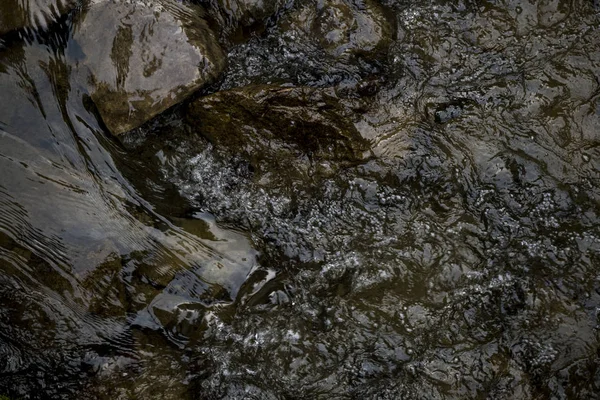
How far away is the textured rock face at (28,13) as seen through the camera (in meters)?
3.64

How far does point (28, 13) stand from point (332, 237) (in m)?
2.70

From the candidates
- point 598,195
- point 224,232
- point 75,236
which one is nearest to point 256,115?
point 224,232

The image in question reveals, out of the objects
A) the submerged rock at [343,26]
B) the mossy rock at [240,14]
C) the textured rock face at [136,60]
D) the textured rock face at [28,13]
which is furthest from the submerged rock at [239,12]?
the textured rock face at [28,13]

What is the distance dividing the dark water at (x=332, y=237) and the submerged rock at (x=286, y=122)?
0.31ft

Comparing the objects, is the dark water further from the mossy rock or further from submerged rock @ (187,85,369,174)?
the mossy rock

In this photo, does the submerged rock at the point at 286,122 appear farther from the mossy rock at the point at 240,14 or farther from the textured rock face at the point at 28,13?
the textured rock face at the point at 28,13

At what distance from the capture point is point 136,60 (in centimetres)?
359

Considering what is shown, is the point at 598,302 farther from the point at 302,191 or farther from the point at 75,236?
the point at 75,236

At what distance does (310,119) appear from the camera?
11.9 feet

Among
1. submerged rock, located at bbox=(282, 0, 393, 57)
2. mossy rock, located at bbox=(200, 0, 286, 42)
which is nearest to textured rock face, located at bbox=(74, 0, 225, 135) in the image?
mossy rock, located at bbox=(200, 0, 286, 42)

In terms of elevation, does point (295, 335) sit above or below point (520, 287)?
below

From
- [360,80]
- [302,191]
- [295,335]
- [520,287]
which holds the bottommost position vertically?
[295,335]

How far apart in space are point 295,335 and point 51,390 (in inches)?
62.8

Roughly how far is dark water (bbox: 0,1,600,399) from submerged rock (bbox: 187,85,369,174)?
0.31 ft
